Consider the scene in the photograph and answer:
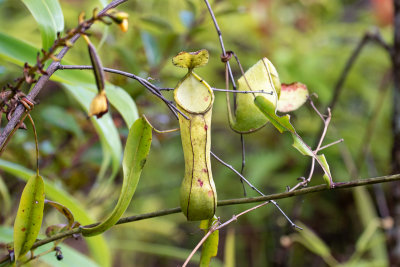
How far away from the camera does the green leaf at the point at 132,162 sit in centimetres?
35

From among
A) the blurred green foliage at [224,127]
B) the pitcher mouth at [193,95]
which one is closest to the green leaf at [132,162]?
the pitcher mouth at [193,95]

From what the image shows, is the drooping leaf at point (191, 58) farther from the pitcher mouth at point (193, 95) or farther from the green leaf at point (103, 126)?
the green leaf at point (103, 126)

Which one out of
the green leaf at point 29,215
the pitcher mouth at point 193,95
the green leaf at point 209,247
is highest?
the pitcher mouth at point 193,95

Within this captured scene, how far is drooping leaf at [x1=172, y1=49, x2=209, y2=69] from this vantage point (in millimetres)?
351

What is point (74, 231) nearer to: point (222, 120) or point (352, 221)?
point (222, 120)

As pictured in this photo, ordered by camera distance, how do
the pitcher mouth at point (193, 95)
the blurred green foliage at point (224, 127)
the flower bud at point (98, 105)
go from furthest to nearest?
the blurred green foliage at point (224, 127) → the pitcher mouth at point (193, 95) → the flower bud at point (98, 105)

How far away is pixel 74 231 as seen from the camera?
373 mm

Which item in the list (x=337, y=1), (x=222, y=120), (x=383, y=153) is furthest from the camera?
(x=337, y=1)

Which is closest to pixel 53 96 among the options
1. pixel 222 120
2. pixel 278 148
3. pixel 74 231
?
pixel 222 120

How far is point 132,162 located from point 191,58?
0.10 metres

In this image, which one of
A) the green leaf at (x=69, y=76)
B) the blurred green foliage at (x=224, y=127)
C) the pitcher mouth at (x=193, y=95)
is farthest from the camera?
the blurred green foliage at (x=224, y=127)

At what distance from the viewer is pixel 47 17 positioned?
0.46 m

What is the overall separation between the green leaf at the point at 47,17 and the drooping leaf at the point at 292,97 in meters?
0.24

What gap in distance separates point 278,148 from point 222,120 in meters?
0.22
